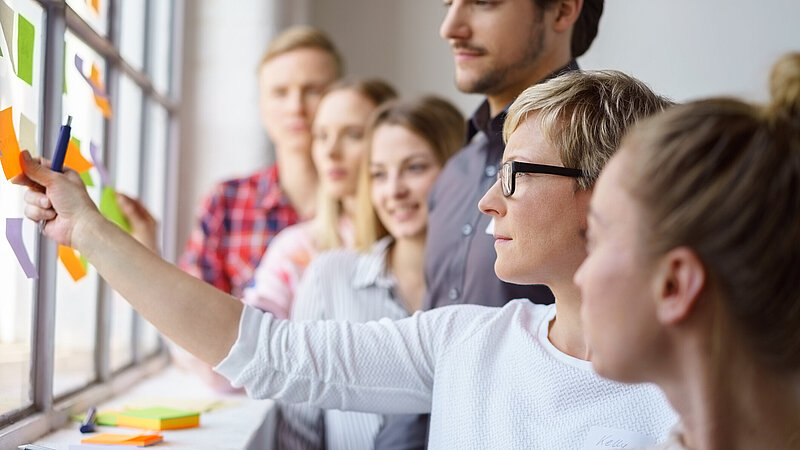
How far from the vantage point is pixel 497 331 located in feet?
4.41

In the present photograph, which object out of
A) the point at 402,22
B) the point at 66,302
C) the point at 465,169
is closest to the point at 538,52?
the point at 465,169

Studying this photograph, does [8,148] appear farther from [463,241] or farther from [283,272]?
[283,272]

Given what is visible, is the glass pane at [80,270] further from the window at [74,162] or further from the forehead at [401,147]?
the forehead at [401,147]

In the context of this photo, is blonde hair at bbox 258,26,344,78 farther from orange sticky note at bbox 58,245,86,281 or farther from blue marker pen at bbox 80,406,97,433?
blue marker pen at bbox 80,406,97,433

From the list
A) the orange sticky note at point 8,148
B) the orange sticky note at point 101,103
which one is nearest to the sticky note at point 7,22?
the orange sticky note at point 8,148

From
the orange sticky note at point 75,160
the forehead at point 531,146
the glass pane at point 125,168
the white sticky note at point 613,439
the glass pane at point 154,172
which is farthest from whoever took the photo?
the glass pane at point 154,172

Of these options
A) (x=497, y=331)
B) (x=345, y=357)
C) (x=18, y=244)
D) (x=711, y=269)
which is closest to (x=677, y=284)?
(x=711, y=269)

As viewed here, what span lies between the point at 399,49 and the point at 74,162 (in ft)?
9.18

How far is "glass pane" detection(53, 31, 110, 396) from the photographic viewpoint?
1.75 meters

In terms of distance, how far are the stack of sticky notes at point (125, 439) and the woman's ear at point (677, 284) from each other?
1.00 m

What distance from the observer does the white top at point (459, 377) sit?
1.20m

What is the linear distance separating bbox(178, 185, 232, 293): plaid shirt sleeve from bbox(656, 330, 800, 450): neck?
2.28 meters

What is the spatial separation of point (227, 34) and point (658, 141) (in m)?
3.04

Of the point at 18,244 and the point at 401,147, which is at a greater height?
the point at 401,147
